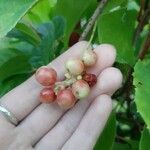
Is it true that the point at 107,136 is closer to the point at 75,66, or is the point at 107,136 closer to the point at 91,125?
the point at 91,125

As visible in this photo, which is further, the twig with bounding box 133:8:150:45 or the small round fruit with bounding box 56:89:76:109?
the twig with bounding box 133:8:150:45

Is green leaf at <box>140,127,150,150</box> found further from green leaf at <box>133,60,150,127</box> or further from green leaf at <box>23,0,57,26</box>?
green leaf at <box>23,0,57,26</box>

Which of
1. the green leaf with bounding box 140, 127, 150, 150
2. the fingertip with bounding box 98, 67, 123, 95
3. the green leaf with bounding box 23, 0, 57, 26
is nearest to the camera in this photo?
the green leaf with bounding box 140, 127, 150, 150

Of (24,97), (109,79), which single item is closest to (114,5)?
(109,79)

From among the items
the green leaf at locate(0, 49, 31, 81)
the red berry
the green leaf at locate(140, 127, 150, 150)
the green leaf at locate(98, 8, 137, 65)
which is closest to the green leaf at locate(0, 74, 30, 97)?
the green leaf at locate(0, 49, 31, 81)

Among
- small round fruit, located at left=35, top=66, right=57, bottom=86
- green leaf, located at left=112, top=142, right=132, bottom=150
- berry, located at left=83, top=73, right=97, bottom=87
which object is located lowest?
green leaf, located at left=112, top=142, right=132, bottom=150

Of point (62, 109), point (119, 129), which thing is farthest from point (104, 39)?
point (119, 129)
